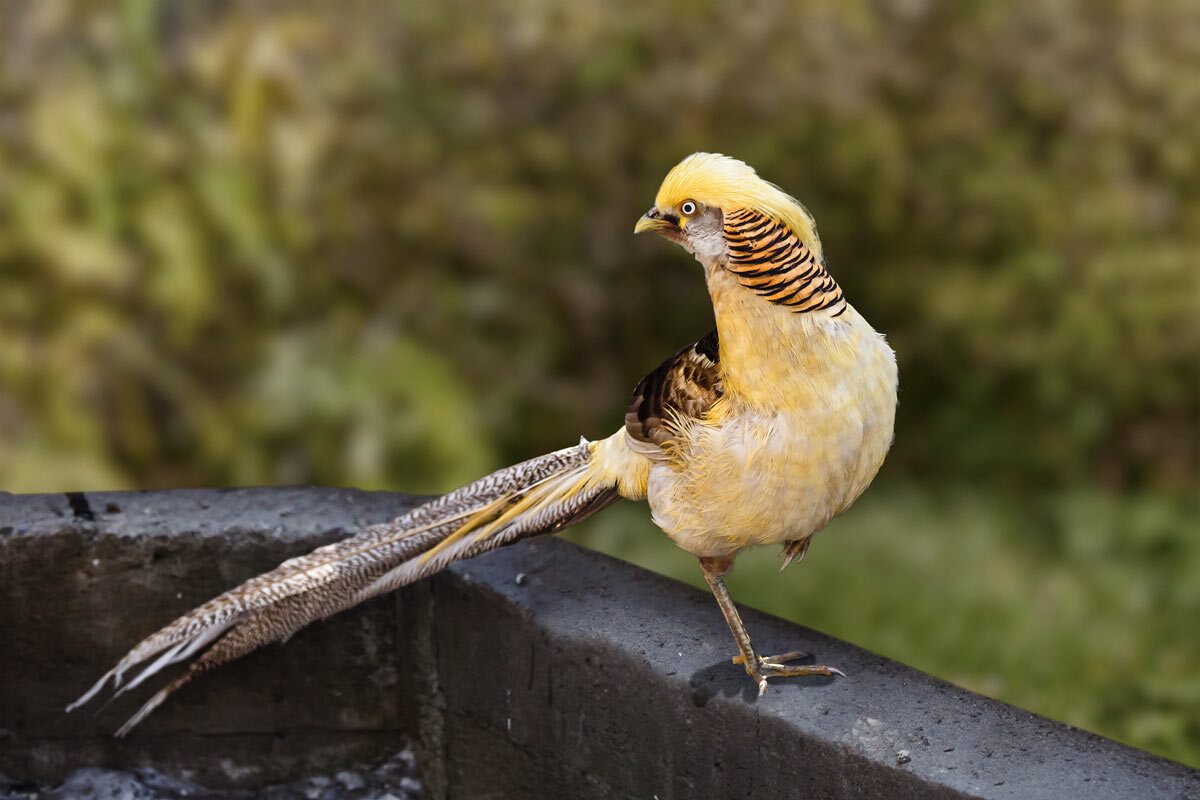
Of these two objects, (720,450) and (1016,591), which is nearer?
(720,450)

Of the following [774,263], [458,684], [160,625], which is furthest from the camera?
[160,625]

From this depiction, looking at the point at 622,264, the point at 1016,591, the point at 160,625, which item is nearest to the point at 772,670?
the point at 160,625

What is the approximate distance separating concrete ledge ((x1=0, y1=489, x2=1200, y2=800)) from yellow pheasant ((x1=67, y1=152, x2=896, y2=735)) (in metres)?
0.10

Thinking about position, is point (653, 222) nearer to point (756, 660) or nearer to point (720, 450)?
point (720, 450)

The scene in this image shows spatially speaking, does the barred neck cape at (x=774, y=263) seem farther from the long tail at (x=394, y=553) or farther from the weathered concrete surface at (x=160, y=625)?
the weathered concrete surface at (x=160, y=625)

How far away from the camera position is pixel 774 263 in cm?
193

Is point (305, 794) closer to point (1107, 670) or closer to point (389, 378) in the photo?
point (389, 378)

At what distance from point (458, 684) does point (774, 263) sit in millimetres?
959

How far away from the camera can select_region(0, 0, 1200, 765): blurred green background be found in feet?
14.4

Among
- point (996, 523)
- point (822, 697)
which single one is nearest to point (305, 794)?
point (822, 697)

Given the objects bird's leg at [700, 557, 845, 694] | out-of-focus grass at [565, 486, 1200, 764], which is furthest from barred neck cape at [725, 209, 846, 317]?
out-of-focus grass at [565, 486, 1200, 764]

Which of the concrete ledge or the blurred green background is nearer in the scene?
the concrete ledge

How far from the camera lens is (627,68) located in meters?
4.86

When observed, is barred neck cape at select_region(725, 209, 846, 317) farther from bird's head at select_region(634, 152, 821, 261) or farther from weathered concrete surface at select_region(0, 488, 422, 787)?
weathered concrete surface at select_region(0, 488, 422, 787)
